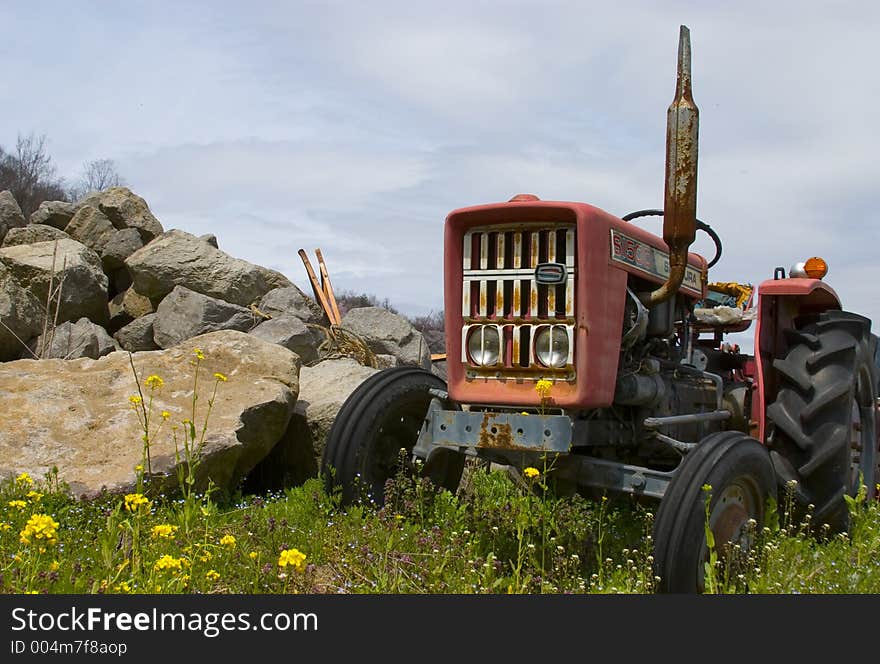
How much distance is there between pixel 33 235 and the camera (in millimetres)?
10930

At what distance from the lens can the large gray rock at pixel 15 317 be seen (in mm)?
8406

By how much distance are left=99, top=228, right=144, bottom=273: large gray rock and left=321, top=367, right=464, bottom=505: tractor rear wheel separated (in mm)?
7393

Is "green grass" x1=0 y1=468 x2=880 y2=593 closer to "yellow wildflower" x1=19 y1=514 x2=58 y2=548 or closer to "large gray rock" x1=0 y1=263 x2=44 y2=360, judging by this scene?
"yellow wildflower" x1=19 y1=514 x2=58 y2=548

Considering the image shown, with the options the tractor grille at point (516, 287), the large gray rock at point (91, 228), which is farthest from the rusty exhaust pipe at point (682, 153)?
the large gray rock at point (91, 228)

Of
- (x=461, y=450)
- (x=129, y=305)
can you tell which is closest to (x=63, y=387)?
(x=461, y=450)

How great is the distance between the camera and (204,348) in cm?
612

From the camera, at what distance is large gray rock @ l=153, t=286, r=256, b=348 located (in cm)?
895

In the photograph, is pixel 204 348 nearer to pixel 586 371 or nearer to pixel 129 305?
pixel 586 371

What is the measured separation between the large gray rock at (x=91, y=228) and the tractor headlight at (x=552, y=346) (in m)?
8.76

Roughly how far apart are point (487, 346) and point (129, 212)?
9.04 meters

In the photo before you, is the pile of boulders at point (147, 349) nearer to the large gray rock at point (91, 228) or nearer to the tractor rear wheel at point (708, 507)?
the large gray rock at point (91, 228)

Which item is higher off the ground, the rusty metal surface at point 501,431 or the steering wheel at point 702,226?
the steering wheel at point 702,226

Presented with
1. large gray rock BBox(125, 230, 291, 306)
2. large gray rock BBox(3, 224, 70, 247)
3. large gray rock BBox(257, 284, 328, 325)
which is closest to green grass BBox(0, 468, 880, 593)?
large gray rock BBox(257, 284, 328, 325)

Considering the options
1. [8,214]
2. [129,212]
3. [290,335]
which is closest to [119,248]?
[129,212]
